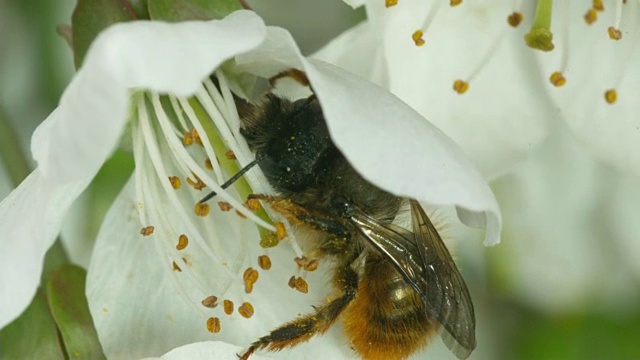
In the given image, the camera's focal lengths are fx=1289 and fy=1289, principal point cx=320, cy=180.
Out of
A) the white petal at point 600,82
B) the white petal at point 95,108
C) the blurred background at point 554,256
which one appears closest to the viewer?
the white petal at point 95,108

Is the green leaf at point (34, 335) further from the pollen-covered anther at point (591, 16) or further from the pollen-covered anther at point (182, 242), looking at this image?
the pollen-covered anther at point (591, 16)

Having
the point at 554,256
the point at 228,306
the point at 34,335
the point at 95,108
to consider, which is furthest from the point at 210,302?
the point at 554,256

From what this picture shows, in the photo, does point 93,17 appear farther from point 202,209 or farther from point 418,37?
point 418,37

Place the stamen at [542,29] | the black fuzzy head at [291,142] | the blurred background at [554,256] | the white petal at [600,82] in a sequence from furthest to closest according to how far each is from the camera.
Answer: the blurred background at [554,256]
the white petal at [600,82]
the stamen at [542,29]
the black fuzzy head at [291,142]

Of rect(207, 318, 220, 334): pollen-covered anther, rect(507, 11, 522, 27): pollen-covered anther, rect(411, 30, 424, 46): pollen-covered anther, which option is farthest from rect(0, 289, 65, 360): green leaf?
rect(507, 11, 522, 27): pollen-covered anther

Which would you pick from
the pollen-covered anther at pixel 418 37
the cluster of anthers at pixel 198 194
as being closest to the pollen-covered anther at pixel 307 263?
the cluster of anthers at pixel 198 194

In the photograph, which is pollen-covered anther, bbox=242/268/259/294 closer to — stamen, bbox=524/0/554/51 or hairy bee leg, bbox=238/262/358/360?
hairy bee leg, bbox=238/262/358/360

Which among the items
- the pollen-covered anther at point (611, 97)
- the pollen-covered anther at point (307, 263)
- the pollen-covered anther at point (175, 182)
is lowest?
the pollen-covered anther at point (611, 97)
